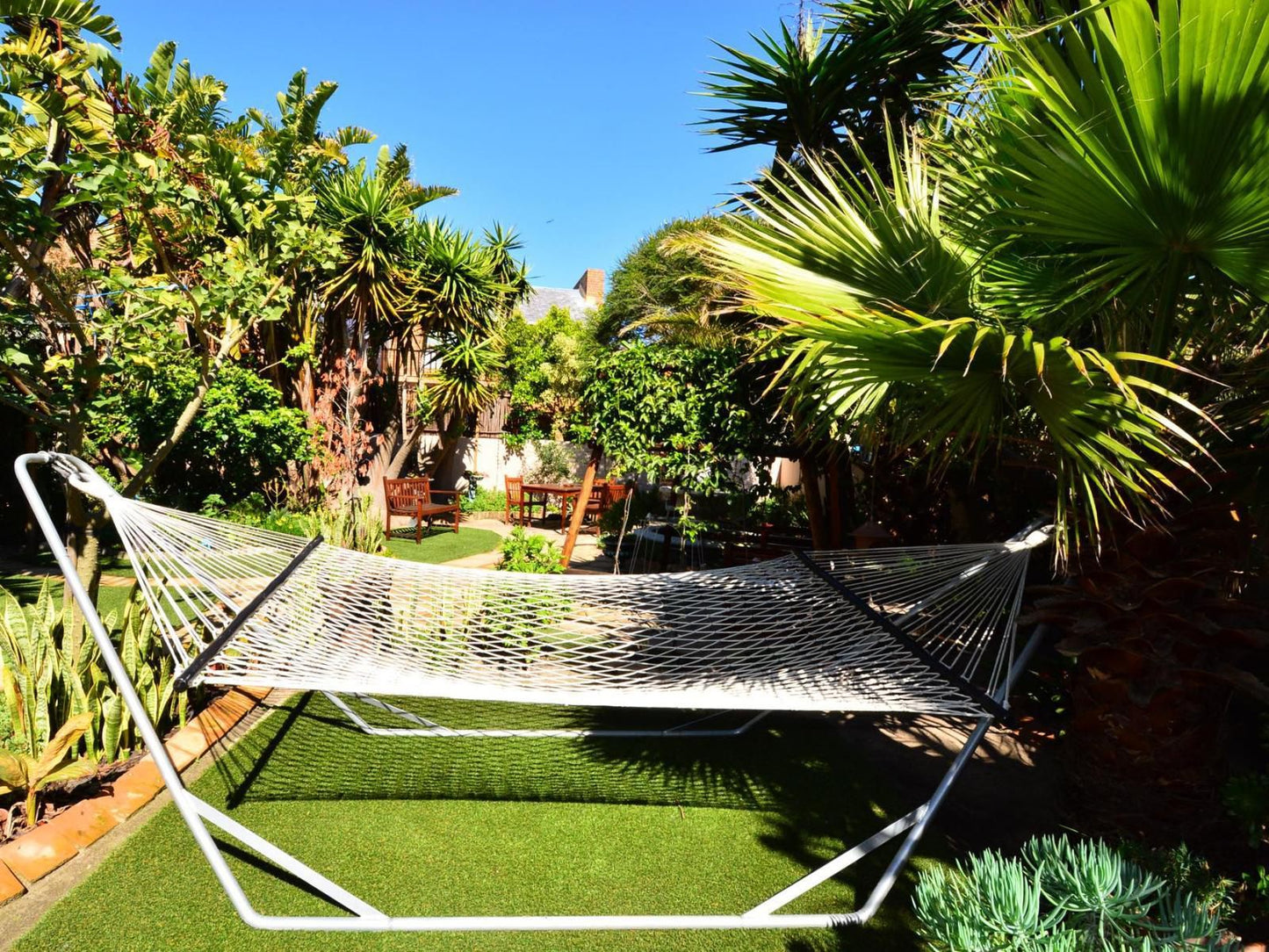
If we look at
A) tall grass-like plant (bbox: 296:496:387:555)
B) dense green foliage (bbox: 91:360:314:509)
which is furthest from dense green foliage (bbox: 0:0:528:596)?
tall grass-like plant (bbox: 296:496:387:555)

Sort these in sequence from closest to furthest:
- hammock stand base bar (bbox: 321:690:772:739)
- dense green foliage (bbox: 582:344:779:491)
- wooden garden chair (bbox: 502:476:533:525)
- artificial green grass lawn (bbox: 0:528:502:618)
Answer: hammock stand base bar (bbox: 321:690:772:739), dense green foliage (bbox: 582:344:779:491), artificial green grass lawn (bbox: 0:528:502:618), wooden garden chair (bbox: 502:476:533:525)

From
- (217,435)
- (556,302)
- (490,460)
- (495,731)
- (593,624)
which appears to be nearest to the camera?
(593,624)

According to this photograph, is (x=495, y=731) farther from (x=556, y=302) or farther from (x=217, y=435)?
(x=556, y=302)

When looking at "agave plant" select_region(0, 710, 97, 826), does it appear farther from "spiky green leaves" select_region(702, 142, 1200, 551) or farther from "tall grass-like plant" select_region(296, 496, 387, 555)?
"tall grass-like plant" select_region(296, 496, 387, 555)

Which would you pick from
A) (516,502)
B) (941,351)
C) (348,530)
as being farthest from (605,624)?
(516,502)

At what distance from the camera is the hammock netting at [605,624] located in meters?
1.98

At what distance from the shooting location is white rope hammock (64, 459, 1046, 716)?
1969mm

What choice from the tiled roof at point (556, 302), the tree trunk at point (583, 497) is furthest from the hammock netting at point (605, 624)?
the tiled roof at point (556, 302)

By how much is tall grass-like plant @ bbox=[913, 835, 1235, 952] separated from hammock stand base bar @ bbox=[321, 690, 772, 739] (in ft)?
6.22

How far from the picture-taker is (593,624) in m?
2.83

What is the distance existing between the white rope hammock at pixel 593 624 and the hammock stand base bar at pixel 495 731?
0.42 metres

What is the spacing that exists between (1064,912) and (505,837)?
1751 millimetres

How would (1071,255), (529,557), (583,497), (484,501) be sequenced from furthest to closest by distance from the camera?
(484,501)
(583,497)
(529,557)
(1071,255)

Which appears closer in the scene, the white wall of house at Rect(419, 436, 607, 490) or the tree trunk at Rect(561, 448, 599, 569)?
the tree trunk at Rect(561, 448, 599, 569)
